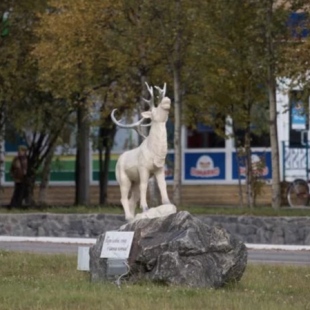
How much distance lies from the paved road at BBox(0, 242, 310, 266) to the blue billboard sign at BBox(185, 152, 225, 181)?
18.3 m

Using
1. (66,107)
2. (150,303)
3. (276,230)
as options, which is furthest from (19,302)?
(66,107)

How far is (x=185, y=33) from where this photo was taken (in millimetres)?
31734

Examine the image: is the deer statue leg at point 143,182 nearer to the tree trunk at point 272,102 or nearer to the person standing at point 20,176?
the tree trunk at point 272,102

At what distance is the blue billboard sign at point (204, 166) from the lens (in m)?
44.9

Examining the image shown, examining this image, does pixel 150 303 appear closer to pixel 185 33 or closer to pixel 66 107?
pixel 185 33

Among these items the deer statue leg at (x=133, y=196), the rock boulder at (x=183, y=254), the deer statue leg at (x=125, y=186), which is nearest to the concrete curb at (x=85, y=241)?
the deer statue leg at (x=133, y=196)

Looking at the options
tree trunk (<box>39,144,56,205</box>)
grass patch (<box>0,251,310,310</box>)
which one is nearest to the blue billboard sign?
tree trunk (<box>39,144,56,205</box>)

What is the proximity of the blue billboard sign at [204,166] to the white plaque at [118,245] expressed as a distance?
2810 centimetres

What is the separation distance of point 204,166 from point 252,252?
20.7 meters

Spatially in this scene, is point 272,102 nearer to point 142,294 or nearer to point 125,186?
point 125,186

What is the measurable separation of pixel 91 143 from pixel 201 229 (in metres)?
26.4

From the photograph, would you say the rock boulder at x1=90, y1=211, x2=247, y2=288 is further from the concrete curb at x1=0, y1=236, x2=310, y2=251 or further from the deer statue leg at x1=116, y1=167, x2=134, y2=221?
the concrete curb at x1=0, y1=236, x2=310, y2=251

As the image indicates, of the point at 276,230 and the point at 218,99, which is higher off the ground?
the point at 218,99

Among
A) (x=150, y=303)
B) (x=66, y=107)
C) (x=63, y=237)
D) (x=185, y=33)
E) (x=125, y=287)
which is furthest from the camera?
(x=66, y=107)
